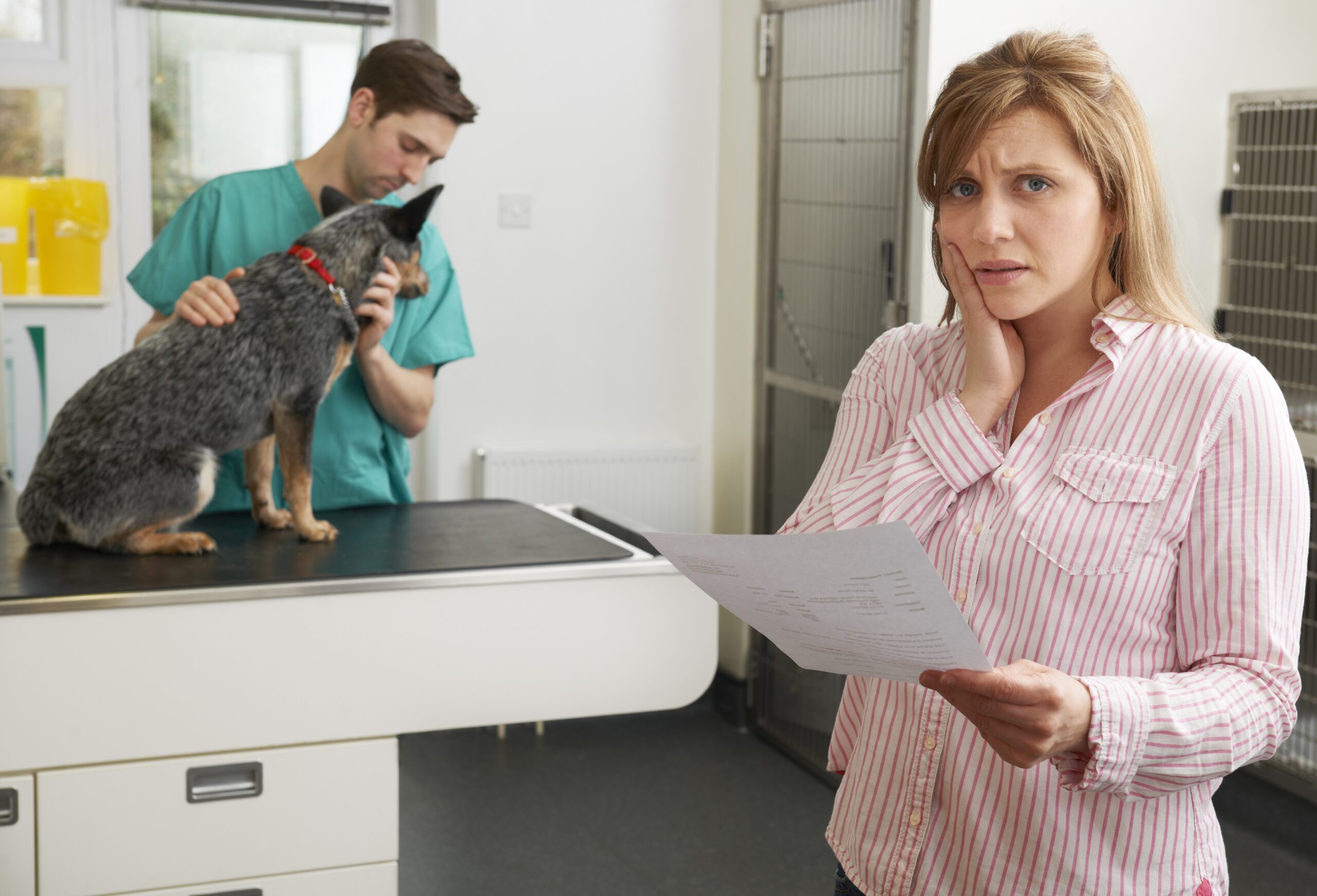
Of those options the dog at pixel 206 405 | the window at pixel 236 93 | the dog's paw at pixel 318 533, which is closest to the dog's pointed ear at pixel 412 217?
the dog at pixel 206 405

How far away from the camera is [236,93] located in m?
3.45

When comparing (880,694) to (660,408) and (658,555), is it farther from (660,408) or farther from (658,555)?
(660,408)

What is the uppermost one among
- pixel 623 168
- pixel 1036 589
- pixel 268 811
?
pixel 623 168

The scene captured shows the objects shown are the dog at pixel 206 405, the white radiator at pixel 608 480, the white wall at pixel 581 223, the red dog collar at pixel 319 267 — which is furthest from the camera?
the white radiator at pixel 608 480

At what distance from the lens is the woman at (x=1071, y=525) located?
83 centimetres

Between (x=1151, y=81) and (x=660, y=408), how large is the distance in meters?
1.58

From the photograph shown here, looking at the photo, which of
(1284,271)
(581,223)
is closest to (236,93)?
(581,223)

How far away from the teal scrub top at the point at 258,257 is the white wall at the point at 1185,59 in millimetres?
1223

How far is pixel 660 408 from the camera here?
3.58 meters

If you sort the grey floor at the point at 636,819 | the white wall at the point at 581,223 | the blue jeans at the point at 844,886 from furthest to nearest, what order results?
1. the white wall at the point at 581,223
2. the grey floor at the point at 636,819
3. the blue jeans at the point at 844,886

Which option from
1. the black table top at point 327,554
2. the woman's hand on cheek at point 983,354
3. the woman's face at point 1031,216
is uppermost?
the woman's face at point 1031,216

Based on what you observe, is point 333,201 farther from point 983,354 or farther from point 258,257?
point 983,354

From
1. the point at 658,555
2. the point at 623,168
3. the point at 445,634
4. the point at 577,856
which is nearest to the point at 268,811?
the point at 445,634

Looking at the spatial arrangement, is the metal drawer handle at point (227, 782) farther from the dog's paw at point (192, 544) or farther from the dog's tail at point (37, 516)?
Result: the dog's tail at point (37, 516)
